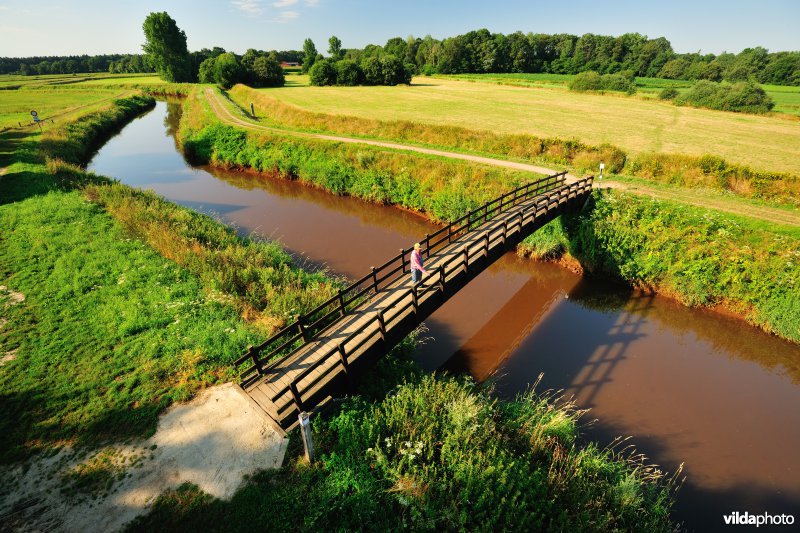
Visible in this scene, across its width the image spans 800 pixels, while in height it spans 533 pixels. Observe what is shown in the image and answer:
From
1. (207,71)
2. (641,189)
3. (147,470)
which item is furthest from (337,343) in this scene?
(207,71)

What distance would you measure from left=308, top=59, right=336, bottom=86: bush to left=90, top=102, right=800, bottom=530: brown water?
7532 cm

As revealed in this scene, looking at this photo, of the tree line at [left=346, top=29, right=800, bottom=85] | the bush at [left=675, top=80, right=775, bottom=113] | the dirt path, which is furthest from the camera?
the tree line at [left=346, top=29, right=800, bottom=85]

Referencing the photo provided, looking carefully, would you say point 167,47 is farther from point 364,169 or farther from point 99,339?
point 99,339

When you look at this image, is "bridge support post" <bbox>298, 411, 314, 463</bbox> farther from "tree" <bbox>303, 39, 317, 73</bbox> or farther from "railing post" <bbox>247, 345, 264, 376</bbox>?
"tree" <bbox>303, 39, 317, 73</bbox>

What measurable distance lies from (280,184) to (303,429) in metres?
29.3

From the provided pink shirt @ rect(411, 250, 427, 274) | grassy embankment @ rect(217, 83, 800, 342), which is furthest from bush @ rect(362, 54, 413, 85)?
pink shirt @ rect(411, 250, 427, 274)

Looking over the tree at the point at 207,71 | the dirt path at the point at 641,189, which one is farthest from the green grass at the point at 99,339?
the tree at the point at 207,71

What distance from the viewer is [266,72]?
84.6 meters

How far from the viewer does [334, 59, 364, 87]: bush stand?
84938mm

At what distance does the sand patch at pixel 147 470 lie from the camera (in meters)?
6.56

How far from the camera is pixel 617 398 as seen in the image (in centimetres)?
1166

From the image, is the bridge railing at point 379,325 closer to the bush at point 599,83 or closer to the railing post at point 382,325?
the railing post at point 382,325

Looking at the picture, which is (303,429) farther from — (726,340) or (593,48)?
(593,48)

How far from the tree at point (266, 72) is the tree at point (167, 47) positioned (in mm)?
33026
